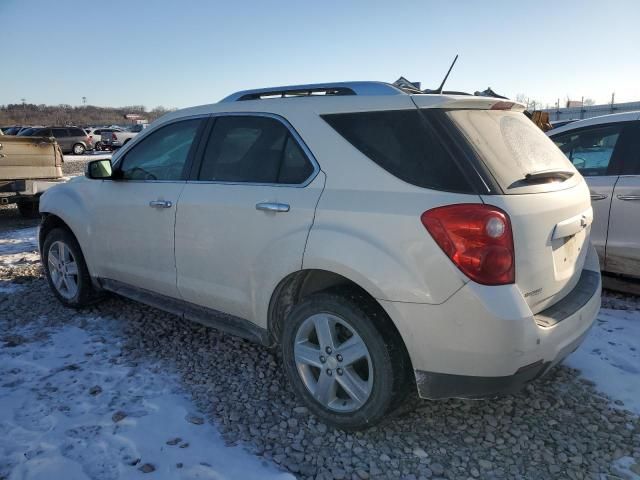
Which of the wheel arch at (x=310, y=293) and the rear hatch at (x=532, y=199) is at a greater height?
the rear hatch at (x=532, y=199)

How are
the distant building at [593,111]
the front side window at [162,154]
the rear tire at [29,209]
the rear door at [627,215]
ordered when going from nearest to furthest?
the front side window at [162,154], the rear door at [627,215], the rear tire at [29,209], the distant building at [593,111]

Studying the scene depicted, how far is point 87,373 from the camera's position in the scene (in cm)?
346

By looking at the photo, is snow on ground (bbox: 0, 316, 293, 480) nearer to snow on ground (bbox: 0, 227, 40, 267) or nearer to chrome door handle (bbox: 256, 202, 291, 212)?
chrome door handle (bbox: 256, 202, 291, 212)

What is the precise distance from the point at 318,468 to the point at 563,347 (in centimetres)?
134

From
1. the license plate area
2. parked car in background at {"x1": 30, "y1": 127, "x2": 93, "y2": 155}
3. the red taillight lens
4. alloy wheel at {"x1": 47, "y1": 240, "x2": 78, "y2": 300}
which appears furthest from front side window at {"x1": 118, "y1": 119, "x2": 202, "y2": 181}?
parked car in background at {"x1": 30, "y1": 127, "x2": 93, "y2": 155}

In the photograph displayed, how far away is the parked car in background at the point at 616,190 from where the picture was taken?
14.8 feet

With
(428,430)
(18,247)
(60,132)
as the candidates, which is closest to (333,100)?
(428,430)

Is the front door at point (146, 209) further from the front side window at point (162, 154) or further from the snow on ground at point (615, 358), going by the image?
the snow on ground at point (615, 358)

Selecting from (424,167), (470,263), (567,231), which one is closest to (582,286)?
(567,231)

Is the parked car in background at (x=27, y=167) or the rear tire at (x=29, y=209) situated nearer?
the parked car in background at (x=27, y=167)

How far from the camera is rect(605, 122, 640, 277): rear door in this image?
449 cm

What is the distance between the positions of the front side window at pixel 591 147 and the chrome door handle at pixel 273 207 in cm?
340

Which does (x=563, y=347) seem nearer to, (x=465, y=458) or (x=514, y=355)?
(x=514, y=355)

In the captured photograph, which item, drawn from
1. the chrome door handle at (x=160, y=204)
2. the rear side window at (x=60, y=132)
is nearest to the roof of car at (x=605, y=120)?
the chrome door handle at (x=160, y=204)
